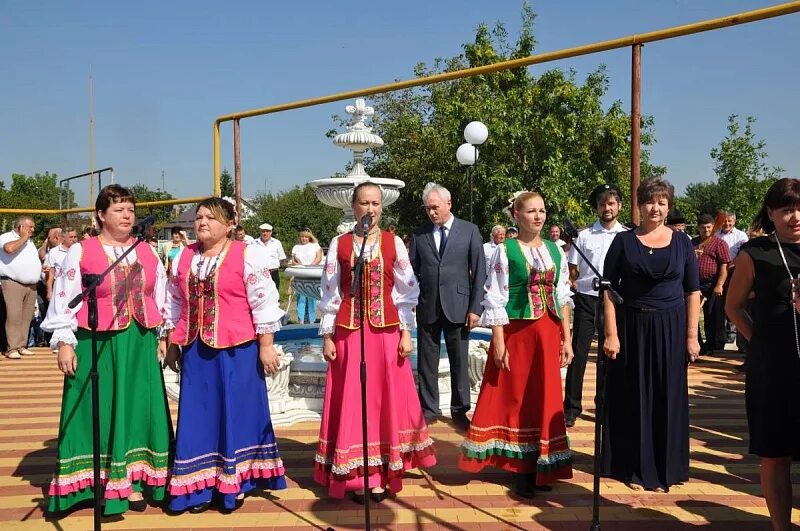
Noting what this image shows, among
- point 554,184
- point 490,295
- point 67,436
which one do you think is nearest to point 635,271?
point 490,295

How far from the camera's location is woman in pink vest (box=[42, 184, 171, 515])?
12.3 ft

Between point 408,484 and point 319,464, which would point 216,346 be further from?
point 408,484

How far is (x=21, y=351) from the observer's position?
31.9 feet

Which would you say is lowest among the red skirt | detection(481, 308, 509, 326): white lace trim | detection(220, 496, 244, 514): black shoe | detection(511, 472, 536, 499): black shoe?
detection(220, 496, 244, 514): black shoe

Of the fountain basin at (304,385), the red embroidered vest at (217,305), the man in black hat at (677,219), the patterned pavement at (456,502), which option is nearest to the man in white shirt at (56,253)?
the fountain basin at (304,385)

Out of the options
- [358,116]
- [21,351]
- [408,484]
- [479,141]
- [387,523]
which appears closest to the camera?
[387,523]

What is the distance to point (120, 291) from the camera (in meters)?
3.81

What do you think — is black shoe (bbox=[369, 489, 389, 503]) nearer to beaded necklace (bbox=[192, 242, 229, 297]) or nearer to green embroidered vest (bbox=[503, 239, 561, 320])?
green embroidered vest (bbox=[503, 239, 561, 320])

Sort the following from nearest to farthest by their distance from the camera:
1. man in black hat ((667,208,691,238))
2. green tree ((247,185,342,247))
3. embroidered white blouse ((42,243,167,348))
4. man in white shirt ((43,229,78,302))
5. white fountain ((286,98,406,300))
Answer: embroidered white blouse ((42,243,167,348)) → man in black hat ((667,208,691,238)) → white fountain ((286,98,406,300)) → man in white shirt ((43,229,78,302)) → green tree ((247,185,342,247))

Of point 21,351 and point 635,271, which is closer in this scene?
point 635,271

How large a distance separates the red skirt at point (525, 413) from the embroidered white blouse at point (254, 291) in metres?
1.37

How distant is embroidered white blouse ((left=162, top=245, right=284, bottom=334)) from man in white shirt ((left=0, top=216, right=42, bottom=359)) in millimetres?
6190

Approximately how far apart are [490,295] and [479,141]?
25.8 ft

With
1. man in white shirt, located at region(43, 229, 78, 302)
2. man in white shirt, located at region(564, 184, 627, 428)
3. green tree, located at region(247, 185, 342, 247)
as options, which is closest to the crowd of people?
man in white shirt, located at region(564, 184, 627, 428)
